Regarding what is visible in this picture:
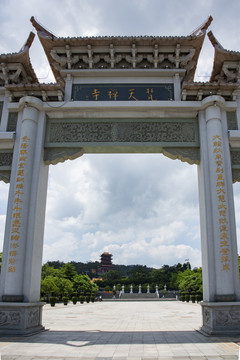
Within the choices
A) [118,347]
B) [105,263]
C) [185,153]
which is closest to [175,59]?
[185,153]

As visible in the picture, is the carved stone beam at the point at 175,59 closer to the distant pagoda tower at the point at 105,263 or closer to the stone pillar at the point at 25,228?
the stone pillar at the point at 25,228

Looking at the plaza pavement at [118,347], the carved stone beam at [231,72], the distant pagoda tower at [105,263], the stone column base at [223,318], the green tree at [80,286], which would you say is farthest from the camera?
the distant pagoda tower at [105,263]

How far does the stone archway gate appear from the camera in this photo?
7.50 metres

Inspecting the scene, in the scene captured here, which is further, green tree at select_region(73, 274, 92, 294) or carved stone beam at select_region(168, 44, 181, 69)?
green tree at select_region(73, 274, 92, 294)

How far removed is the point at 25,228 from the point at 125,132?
143 inches

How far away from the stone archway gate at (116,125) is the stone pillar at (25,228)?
1.0 inches

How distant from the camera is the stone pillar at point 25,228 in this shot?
23.1 ft

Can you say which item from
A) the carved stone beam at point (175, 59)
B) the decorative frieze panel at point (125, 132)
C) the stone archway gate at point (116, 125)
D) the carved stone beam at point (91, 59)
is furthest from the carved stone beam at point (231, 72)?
the carved stone beam at point (91, 59)

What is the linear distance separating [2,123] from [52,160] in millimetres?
1823

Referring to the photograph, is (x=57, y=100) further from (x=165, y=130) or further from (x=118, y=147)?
(x=165, y=130)

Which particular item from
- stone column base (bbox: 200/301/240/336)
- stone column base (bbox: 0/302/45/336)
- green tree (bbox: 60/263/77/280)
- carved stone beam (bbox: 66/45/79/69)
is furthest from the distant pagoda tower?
stone column base (bbox: 200/301/240/336)

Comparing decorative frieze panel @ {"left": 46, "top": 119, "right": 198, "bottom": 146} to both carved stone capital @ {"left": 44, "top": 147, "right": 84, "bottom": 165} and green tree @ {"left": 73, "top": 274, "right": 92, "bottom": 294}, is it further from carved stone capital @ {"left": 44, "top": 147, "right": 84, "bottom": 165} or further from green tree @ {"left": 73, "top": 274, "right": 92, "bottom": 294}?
green tree @ {"left": 73, "top": 274, "right": 92, "bottom": 294}

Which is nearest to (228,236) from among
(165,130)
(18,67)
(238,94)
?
(165,130)

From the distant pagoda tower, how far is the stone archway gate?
263ft
